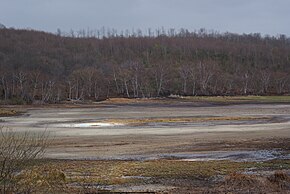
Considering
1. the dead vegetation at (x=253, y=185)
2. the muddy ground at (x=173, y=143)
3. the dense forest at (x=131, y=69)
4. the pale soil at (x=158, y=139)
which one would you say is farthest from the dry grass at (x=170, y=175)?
the dense forest at (x=131, y=69)

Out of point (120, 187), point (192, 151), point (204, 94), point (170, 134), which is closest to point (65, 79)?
point (204, 94)

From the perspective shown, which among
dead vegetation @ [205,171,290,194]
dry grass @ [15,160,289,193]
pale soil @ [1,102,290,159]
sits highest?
dead vegetation @ [205,171,290,194]

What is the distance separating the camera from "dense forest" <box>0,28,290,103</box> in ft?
378

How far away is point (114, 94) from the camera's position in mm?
114938

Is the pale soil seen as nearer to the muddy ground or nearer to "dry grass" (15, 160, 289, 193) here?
the muddy ground

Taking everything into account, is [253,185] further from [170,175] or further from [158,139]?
[158,139]

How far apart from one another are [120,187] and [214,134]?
17.9 m

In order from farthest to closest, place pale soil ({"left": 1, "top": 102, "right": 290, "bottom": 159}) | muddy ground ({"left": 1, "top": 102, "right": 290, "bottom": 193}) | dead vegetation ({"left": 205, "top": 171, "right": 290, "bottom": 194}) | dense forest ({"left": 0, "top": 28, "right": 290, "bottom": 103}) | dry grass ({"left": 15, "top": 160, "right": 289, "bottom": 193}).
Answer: dense forest ({"left": 0, "top": 28, "right": 290, "bottom": 103}) → pale soil ({"left": 1, "top": 102, "right": 290, "bottom": 159}) → muddy ground ({"left": 1, "top": 102, "right": 290, "bottom": 193}) → dry grass ({"left": 15, "top": 160, "right": 289, "bottom": 193}) → dead vegetation ({"left": 205, "top": 171, "right": 290, "bottom": 194})

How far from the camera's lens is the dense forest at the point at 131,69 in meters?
115

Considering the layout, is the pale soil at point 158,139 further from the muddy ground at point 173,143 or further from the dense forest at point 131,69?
the dense forest at point 131,69

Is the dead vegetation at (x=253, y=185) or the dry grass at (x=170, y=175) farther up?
the dead vegetation at (x=253, y=185)

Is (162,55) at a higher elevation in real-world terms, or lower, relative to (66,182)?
higher

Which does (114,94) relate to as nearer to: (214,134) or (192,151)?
(214,134)

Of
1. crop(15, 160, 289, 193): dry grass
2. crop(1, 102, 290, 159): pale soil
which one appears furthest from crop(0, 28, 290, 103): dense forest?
crop(15, 160, 289, 193): dry grass
